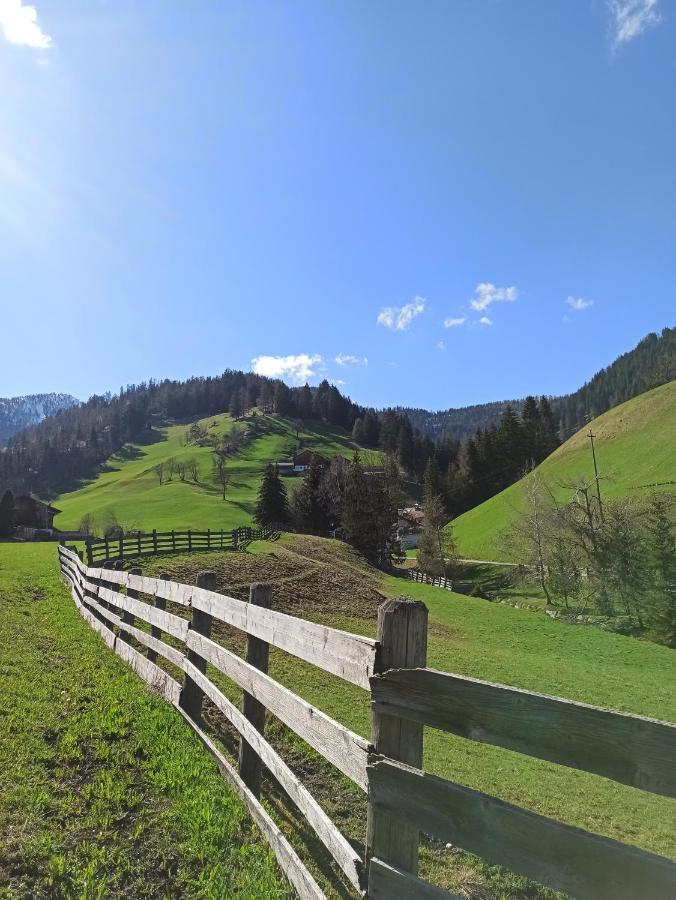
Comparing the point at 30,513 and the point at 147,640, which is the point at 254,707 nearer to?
the point at 147,640

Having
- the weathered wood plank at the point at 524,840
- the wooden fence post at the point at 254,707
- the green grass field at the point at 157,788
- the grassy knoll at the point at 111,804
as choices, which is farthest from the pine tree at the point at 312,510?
the weathered wood plank at the point at 524,840

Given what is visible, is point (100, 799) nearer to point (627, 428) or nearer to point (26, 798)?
point (26, 798)

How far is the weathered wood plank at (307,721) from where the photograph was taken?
10.0 feet

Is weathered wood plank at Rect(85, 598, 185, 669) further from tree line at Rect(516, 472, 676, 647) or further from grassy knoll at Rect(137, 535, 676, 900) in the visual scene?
tree line at Rect(516, 472, 676, 647)

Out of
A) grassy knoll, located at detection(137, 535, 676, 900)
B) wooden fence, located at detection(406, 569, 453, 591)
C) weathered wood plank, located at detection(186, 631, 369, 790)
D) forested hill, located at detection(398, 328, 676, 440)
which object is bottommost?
wooden fence, located at detection(406, 569, 453, 591)

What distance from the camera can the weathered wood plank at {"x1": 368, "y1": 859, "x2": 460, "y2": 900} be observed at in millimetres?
2438

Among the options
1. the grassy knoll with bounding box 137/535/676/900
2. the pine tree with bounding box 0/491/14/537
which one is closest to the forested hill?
the pine tree with bounding box 0/491/14/537

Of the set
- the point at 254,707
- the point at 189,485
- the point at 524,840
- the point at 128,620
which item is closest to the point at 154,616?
the point at 128,620

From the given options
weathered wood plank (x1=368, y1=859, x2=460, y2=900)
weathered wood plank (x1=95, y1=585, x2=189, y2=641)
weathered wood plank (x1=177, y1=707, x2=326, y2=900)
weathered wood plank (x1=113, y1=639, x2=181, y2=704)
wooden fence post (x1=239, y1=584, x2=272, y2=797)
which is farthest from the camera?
weathered wood plank (x1=113, y1=639, x2=181, y2=704)

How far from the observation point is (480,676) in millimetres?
14164

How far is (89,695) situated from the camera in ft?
23.0

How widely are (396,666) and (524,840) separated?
36.2 inches

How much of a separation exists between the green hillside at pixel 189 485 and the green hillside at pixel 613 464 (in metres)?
41.2

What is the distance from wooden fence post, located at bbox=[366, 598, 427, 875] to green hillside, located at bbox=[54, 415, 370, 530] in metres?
88.6
